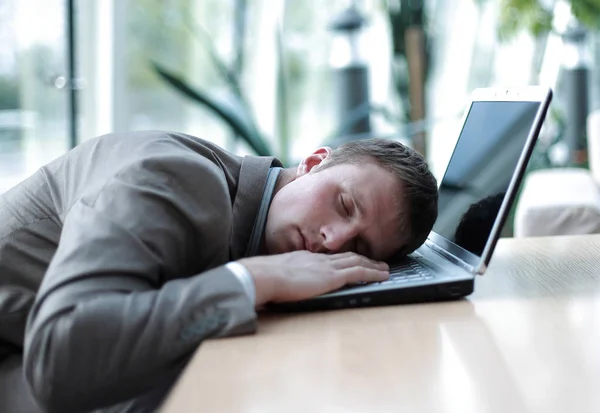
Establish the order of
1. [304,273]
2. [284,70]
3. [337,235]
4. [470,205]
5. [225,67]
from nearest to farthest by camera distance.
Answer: [304,273] < [337,235] < [470,205] < [225,67] < [284,70]

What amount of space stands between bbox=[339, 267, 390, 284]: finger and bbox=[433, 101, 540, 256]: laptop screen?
14cm

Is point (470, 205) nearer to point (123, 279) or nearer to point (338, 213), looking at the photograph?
point (338, 213)

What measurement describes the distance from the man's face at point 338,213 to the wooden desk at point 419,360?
0.18 meters

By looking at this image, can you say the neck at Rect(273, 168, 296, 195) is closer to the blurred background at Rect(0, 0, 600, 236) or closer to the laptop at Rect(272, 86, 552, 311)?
the laptop at Rect(272, 86, 552, 311)

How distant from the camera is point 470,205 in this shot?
1.33 meters

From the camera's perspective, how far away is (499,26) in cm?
536

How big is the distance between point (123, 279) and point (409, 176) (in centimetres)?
52

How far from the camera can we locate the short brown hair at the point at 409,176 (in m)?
1.28

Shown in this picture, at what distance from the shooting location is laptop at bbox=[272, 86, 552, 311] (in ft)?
3.56

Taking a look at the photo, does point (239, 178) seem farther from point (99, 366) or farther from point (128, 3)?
point (128, 3)

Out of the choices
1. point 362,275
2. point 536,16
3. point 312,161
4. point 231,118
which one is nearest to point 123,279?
point 362,275

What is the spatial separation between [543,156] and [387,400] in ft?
13.9

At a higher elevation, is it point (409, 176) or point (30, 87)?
point (409, 176)

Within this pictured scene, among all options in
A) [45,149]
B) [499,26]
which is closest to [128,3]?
[45,149]
